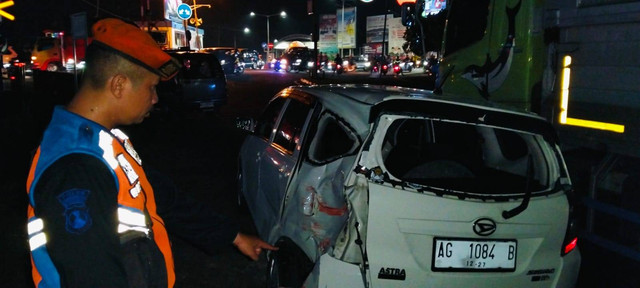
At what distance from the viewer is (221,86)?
1697cm

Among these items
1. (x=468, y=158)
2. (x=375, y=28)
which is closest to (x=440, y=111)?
(x=468, y=158)

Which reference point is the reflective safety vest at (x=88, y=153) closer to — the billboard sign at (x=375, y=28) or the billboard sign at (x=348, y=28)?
the billboard sign at (x=348, y=28)

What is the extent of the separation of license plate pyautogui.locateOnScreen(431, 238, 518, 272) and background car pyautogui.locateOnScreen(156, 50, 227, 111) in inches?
553

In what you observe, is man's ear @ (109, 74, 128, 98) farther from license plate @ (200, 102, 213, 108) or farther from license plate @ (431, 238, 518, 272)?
license plate @ (200, 102, 213, 108)

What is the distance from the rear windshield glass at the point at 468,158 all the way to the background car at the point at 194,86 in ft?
41.8

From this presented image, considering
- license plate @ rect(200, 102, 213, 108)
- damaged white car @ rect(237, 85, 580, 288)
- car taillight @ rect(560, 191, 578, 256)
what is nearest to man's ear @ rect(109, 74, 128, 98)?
damaged white car @ rect(237, 85, 580, 288)

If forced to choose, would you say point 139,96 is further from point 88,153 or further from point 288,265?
point 288,265

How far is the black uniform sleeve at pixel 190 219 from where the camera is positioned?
226 cm

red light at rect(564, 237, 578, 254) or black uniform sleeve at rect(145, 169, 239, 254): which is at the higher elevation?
black uniform sleeve at rect(145, 169, 239, 254)

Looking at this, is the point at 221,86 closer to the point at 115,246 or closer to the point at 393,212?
the point at 393,212

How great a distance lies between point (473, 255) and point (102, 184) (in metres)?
2.16

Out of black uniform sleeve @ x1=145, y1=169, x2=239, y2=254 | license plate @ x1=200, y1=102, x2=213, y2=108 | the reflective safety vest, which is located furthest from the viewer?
license plate @ x1=200, y1=102, x2=213, y2=108

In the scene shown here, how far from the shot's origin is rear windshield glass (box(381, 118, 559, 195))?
336 cm

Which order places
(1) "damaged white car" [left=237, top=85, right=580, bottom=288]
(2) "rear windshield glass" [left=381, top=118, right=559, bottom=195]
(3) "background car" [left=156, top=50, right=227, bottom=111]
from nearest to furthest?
(1) "damaged white car" [left=237, top=85, right=580, bottom=288] < (2) "rear windshield glass" [left=381, top=118, right=559, bottom=195] < (3) "background car" [left=156, top=50, right=227, bottom=111]
